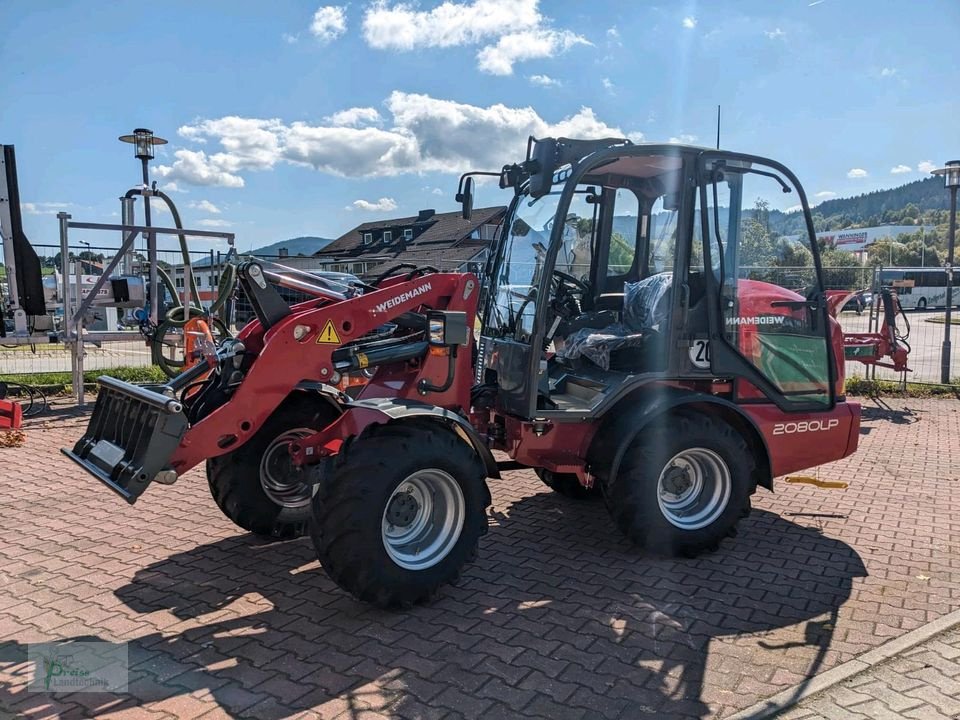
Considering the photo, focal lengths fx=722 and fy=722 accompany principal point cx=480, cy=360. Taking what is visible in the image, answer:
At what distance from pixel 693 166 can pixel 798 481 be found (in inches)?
109

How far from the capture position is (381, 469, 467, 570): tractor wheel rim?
13.5 ft

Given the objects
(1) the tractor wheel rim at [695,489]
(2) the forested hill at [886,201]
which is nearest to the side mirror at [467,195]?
(1) the tractor wheel rim at [695,489]

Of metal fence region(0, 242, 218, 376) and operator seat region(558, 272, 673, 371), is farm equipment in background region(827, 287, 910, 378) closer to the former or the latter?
operator seat region(558, 272, 673, 371)

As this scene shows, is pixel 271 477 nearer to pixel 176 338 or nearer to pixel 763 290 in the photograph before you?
pixel 763 290

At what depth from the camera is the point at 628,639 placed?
381cm

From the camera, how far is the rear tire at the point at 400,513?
12.3ft

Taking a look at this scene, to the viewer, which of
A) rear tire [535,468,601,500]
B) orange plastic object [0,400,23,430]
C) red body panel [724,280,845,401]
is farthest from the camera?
rear tire [535,468,601,500]

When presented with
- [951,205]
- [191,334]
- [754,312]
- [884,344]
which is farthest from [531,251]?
[951,205]

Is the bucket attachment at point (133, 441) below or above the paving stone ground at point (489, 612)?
above

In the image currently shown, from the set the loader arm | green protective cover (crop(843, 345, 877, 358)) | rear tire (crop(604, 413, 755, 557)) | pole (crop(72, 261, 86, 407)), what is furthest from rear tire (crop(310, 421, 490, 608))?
green protective cover (crop(843, 345, 877, 358))

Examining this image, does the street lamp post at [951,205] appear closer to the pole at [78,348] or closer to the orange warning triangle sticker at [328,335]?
the orange warning triangle sticker at [328,335]

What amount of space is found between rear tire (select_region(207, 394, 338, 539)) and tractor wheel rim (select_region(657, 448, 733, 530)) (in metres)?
2.43

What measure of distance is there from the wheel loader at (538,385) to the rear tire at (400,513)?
0.01 meters

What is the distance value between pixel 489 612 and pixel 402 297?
1975 mm
